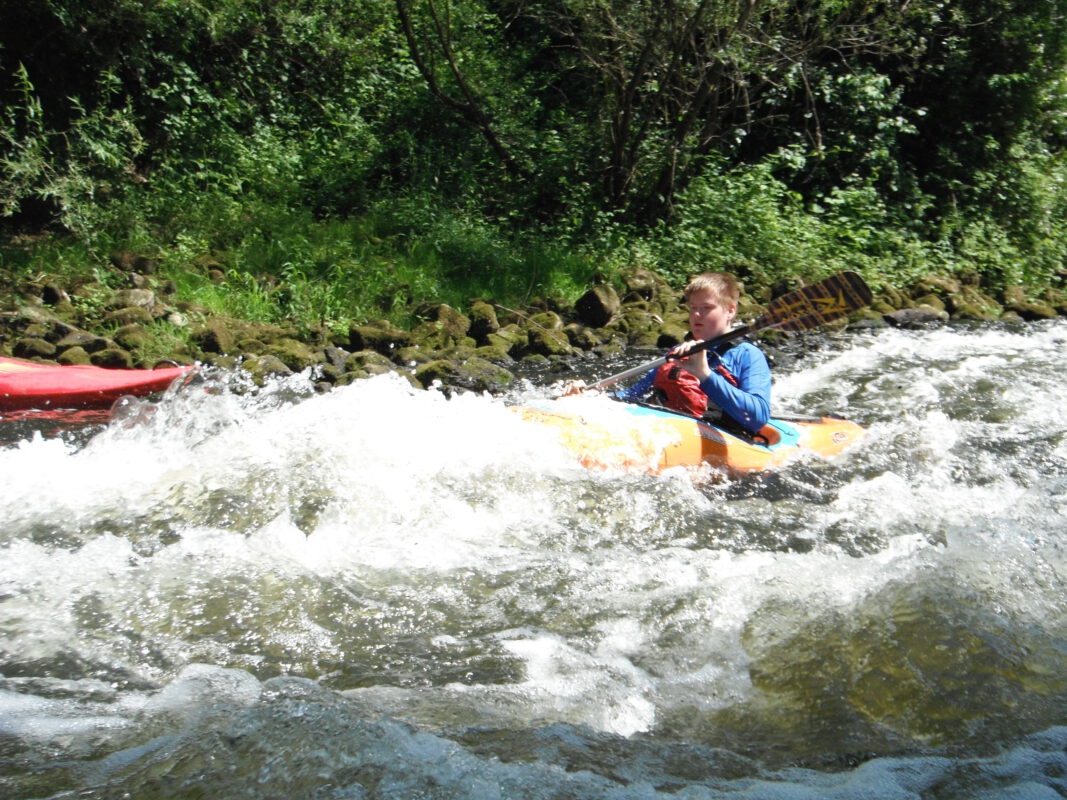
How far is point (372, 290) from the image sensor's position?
822 cm

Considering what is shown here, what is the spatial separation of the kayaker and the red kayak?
103 inches

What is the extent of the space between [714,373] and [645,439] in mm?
462

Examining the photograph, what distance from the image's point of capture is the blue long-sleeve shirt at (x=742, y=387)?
4.59m

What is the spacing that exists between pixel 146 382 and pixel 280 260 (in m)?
2.90

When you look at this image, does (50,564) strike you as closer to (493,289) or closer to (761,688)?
(761,688)

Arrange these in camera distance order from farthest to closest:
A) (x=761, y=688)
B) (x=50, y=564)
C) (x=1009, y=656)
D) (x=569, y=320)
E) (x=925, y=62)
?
(x=925, y=62) < (x=569, y=320) < (x=50, y=564) < (x=1009, y=656) < (x=761, y=688)

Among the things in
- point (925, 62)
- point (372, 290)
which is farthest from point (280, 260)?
point (925, 62)

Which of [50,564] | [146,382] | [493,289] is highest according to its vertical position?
[493,289]

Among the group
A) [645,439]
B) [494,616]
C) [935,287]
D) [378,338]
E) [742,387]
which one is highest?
[935,287]

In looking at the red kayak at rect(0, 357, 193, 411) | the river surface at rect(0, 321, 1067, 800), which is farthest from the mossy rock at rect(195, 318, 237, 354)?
the river surface at rect(0, 321, 1067, 800)

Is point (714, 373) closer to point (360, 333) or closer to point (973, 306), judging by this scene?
point (360, 333)

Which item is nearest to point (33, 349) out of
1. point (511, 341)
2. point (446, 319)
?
point (446, 319)

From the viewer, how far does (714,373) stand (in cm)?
462

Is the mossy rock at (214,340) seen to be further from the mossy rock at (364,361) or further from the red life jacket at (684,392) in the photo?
the red life jacket at (684,392)
